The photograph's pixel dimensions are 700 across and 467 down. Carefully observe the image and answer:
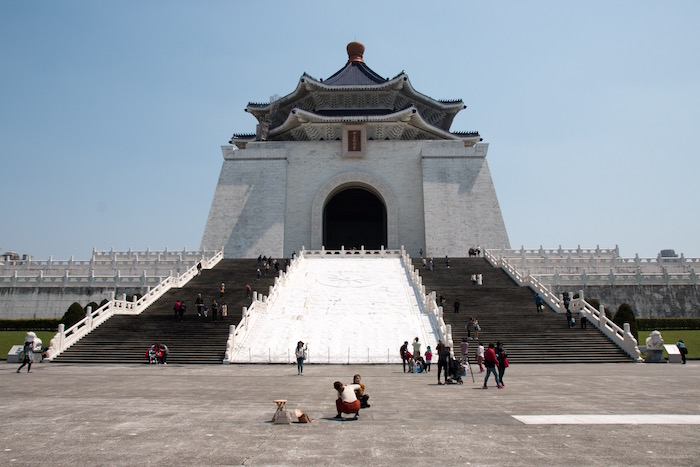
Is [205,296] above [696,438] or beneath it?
above

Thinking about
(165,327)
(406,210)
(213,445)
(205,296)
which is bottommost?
(213,445)

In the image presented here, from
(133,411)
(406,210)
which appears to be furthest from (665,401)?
(406,210)

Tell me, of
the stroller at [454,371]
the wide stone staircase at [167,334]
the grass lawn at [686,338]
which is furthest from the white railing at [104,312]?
the grass lawn at [686,338]

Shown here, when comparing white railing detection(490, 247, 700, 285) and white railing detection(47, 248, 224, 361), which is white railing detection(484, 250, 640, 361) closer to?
white railing detection(490, 247, 700, 285)

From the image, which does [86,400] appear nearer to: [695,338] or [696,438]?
[696,438]

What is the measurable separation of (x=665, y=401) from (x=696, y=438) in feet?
9.64

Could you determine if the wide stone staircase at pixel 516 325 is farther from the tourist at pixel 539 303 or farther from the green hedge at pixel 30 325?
the green hedge at pixel 30 325

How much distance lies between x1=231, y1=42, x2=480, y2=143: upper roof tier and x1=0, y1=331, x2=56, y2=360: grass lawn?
70.3 ft

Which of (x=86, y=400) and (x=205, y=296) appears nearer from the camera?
(x=86, y=400)

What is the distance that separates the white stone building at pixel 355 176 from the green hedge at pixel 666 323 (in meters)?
13.4

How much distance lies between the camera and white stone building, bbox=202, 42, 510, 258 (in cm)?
3619

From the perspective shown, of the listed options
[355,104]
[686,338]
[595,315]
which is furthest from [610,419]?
[355,104]

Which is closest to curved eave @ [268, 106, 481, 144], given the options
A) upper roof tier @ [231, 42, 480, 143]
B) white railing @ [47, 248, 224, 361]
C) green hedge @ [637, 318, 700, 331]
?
upper roof tier @ [231, 42, 480, 143]

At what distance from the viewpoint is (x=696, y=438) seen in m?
5.57
